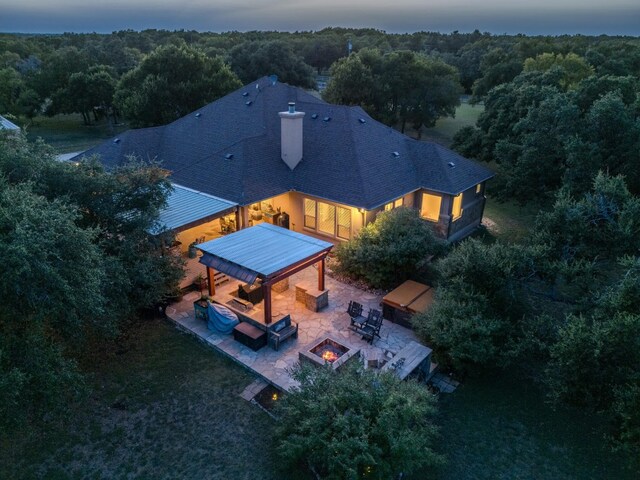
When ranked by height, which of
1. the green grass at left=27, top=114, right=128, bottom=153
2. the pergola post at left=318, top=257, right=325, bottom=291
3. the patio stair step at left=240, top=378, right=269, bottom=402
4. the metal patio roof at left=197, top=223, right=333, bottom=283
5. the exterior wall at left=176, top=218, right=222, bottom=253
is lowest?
the green grass at left=27, top=114, right=128, bottom=153

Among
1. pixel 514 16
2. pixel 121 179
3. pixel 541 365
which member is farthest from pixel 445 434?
pixel 514 16

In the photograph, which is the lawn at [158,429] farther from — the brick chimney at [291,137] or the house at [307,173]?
the brick chimney at [291,137]

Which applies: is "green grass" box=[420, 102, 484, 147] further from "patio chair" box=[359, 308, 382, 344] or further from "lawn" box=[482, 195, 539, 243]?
"patio chair" box=[359, 308, 382, 344]

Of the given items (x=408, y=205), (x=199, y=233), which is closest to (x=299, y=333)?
(x=199, y=233)

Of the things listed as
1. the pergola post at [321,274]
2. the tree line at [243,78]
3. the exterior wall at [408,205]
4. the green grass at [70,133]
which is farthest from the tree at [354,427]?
the green grass at [70,133]

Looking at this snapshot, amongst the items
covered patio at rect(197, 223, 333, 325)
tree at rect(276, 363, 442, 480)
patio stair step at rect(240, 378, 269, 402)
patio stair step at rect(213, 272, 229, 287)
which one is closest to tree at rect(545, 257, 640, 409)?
tree at rect(276, 363, 442, 480)

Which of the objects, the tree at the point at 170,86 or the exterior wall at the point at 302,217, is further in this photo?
the tree at the point at 170,86

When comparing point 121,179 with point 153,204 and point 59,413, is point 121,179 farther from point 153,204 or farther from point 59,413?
point 59,413
